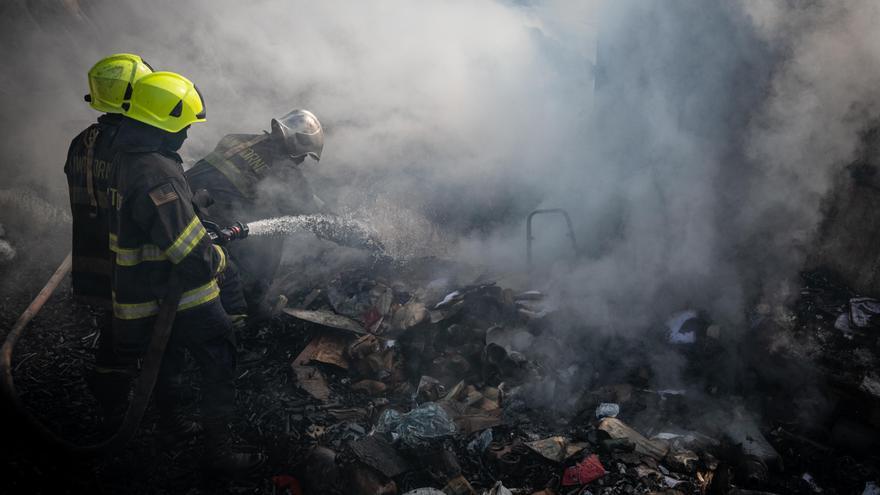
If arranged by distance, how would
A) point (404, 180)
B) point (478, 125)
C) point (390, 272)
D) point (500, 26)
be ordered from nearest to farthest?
1. point (390, 272)
2. point (404, 180)
3. point (478, 125)
4. point (500, 26)

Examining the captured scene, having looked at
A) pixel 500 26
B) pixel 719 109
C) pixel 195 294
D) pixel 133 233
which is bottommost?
pixel 195 294

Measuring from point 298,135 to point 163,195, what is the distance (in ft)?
7.80

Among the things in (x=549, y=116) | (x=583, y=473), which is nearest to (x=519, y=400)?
(x=583, y=473)

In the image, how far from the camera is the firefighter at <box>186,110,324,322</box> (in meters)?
4.52

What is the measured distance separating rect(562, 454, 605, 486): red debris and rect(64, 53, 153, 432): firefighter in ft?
10.3

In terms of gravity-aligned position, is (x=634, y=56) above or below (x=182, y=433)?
above

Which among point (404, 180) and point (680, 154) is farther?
point (404, 180)

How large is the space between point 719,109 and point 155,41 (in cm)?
784

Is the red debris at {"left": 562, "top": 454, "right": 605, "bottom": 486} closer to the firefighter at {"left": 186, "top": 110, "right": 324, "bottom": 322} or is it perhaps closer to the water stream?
the firefighter at {"left": 186, "top": 110, "right": 324, "bottom": 322}

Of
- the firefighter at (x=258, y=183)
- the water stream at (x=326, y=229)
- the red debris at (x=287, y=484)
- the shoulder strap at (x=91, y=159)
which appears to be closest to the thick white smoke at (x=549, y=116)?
the water stream at (x=326, y=229)

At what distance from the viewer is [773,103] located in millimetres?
4500

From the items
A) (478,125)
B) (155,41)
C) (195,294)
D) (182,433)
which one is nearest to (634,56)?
(478,125)

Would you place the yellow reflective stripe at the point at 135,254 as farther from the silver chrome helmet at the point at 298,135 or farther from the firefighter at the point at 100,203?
the silver chrome helmet at the point at 298,135

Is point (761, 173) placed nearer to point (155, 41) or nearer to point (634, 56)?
point (634, 56)
